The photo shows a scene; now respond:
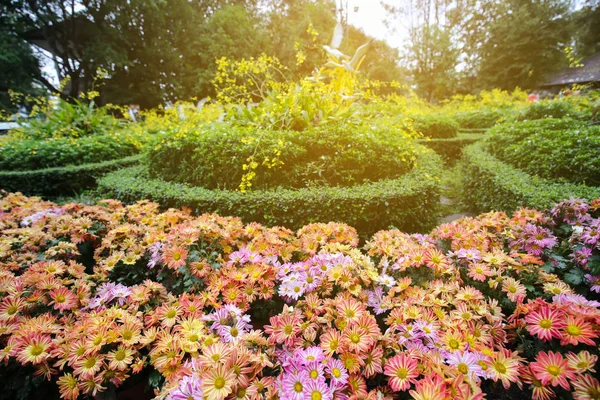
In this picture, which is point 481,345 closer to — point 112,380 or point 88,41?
point 112,380

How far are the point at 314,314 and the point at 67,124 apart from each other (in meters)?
8.86

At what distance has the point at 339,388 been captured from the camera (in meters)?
0.92

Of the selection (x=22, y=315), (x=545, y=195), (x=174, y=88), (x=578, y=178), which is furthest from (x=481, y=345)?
(x=174, y=88)

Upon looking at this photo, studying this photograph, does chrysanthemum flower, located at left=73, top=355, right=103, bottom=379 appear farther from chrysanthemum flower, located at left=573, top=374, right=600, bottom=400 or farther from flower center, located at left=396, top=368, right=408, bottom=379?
chrysanthemum flower, located at left=573, top=374, right=600, bottom=400

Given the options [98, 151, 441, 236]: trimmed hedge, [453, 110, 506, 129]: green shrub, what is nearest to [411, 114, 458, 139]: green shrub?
[453, 110, 506, 129]: green shrub

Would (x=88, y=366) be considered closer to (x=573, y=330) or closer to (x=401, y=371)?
(x=401, y=371)

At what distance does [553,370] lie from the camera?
86 centimetres

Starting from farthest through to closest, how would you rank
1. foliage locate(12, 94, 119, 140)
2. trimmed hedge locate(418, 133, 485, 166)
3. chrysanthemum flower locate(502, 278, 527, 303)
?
trimmed hedge locate(418, 133, 485, 166) < foliage locate(12, 94, 119, 140) < chrysanthemum flower locate(502, 278, 527, 303)

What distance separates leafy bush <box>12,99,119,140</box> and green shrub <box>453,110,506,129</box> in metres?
12.6

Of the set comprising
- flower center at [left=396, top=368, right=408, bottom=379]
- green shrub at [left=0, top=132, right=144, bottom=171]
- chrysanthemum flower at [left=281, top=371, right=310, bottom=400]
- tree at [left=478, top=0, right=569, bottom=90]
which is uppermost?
tree at [left=478, top=0, right=569, bottom=90]

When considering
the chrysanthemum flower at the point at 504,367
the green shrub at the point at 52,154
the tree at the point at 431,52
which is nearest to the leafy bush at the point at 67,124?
the green shrub at the point at 52,154

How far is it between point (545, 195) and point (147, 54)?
22.8 meters

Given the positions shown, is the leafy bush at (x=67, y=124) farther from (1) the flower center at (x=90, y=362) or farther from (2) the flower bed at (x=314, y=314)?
(1) the flower center at (x=90, y=362)

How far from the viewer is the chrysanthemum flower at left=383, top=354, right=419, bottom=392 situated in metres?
0.91
